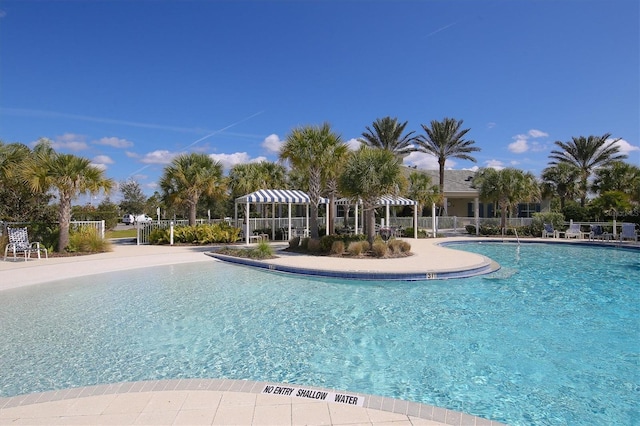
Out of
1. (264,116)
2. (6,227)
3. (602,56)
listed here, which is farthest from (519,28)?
(6,227)

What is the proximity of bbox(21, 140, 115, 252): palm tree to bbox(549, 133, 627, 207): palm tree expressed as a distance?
37686mm

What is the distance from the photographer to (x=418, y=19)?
49.0 ft

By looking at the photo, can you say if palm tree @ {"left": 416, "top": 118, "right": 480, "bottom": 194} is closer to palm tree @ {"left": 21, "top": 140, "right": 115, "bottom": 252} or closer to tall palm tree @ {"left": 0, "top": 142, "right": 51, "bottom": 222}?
palm tree @ {"left": 21, "top": 140, "right": 115, "bottom": 252}

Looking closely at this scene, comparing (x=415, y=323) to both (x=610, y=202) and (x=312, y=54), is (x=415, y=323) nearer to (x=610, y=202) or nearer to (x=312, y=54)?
(x=312, y=54)

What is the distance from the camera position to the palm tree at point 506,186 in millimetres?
25375

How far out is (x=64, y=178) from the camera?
15000 mm

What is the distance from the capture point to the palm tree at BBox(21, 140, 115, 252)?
1482 cm

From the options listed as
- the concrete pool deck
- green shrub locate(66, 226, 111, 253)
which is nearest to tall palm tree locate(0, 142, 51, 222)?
green shrub locate(66, 226, 111, 253)

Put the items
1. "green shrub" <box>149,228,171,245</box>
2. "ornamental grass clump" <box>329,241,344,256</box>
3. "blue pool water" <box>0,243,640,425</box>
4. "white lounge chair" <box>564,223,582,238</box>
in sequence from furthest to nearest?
"white lounge chair" <box>564,223,582,238</box>, "green shrub" <box>149,228,171,245</box>, "ornamental grass clump" <box>329,241,344,256</box>, "blue pool water" <box>0,243,640,425</box>

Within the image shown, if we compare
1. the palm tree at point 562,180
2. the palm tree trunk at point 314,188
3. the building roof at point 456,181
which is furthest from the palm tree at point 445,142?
the palm tree trunk at point 314,188

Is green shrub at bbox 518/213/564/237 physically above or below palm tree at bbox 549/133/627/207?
below

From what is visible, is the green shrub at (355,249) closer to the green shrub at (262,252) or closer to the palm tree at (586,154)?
the green shrub at (262,252)

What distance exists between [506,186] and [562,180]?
12.6 meters

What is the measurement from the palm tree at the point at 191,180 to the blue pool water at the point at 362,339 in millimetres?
11225
